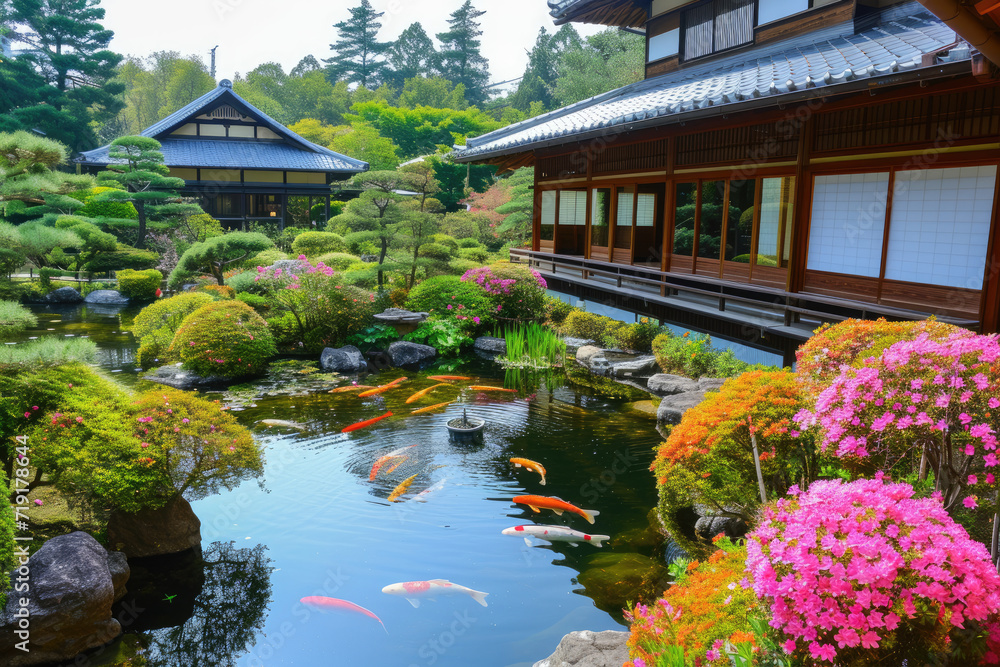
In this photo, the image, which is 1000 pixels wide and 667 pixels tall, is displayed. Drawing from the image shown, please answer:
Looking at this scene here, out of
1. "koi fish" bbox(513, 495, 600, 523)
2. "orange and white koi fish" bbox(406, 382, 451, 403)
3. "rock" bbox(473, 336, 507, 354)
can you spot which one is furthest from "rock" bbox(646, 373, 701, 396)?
"rock" bbox(473, 336, 507, 354)

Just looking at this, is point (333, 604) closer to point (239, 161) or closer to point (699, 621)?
point (699, 621)

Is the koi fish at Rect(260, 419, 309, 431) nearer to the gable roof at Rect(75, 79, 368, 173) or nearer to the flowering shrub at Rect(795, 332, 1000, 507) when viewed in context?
the flowering shrub at Rect(795, 332, 1000, 507)

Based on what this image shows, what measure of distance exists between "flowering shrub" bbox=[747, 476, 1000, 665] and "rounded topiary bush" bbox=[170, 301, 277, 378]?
1351cm

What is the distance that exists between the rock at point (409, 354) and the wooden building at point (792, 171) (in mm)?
4455

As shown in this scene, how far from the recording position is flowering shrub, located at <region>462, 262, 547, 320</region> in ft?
58.7

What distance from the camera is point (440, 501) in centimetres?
852

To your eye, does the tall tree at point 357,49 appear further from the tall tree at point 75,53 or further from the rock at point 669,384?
the rock at point 669,384

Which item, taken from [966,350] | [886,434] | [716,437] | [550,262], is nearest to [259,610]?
[716,437]

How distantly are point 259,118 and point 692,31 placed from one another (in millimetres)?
26368

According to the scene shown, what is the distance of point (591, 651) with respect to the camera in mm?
4902

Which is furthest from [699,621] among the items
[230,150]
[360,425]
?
[230,150]

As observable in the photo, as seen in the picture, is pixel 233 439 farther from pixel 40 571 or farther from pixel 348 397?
pixel 348 397

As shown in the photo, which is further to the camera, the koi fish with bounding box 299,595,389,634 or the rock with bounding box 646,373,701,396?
the rock with bounding box 646,373,701,396

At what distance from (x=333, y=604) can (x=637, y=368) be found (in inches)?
372
